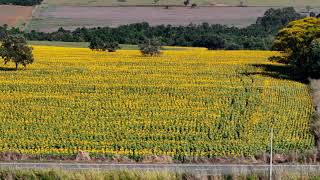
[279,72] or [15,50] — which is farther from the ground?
[15,50]

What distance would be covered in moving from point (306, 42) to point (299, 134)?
23.2 m

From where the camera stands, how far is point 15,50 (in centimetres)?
7206

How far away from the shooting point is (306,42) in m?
72.9

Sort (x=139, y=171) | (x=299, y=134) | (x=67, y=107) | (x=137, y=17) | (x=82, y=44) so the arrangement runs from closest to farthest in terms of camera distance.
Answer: (x=139, y=171) < (x=299, y=134) < (x=67, y=107) < (x=82, y=44) < (x=137, y=17)

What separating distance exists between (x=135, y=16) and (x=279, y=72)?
197 ft

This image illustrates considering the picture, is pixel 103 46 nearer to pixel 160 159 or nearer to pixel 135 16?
pixel 135 16

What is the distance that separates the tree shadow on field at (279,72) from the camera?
71.1 m

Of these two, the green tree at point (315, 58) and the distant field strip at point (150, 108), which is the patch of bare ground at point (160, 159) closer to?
the distant field strip at point (150, 108)

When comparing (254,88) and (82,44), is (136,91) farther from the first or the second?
(82,44)

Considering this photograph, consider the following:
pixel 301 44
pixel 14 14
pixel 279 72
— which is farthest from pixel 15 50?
pixel 14 14

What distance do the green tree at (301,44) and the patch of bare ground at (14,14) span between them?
56307 millimetres

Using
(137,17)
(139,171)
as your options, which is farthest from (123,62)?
(137,17)

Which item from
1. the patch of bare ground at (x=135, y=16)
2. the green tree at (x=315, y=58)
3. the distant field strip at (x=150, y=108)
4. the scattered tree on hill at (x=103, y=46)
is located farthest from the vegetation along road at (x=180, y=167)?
the patch of bare ground at (x=135, y=16)

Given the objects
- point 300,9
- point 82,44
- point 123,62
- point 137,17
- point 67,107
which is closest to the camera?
point 67,107
